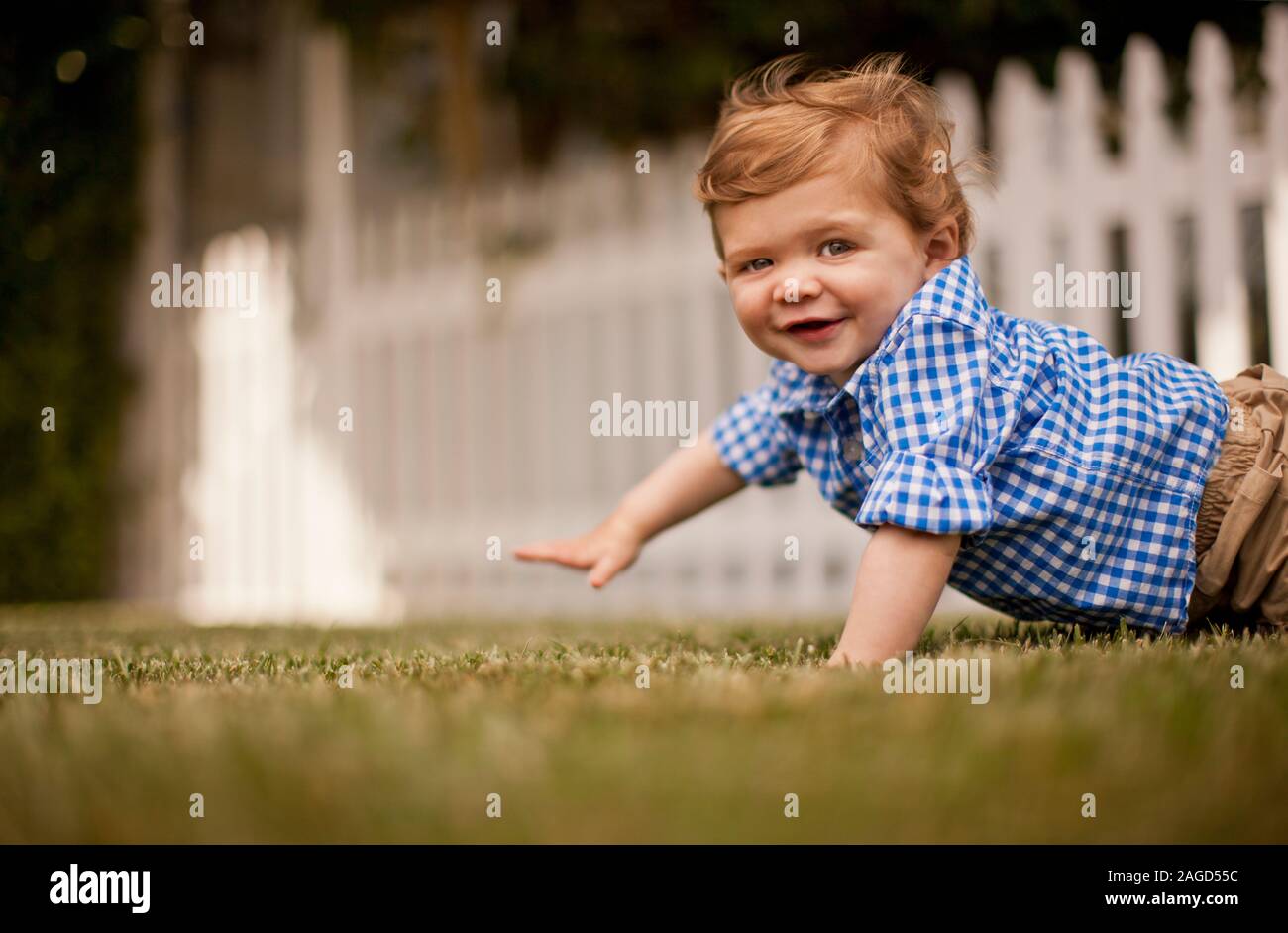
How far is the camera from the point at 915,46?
Answer: 6312 millimetres

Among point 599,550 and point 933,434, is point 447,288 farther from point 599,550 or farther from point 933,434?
point 933,434

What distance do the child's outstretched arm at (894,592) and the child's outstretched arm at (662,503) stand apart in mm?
738

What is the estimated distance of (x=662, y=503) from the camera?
258 centimetres

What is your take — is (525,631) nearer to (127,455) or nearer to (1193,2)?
(1193,2)

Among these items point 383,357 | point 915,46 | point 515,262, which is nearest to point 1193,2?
point 915,46

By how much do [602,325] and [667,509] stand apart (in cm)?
359

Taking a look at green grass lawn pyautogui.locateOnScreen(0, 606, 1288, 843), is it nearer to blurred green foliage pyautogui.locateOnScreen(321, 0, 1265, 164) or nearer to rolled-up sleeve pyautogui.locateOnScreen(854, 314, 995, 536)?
rolled-up sleeve pyautogui.locateOnScreen(854, 314, 995, 536)

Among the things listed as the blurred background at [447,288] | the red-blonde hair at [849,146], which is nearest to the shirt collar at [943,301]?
the red-blonde hair at [849,146]

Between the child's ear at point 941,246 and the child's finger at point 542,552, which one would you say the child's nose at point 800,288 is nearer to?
the child's ear at point 941,246

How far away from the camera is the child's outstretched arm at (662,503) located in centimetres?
250

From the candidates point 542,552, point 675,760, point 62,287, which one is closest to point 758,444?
point 542,552

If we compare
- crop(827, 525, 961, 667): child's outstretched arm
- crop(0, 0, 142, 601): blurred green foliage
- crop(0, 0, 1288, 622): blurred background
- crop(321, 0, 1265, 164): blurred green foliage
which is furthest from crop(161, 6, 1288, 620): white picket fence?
crop(827, 525, 961, 667): child's outstretched arm

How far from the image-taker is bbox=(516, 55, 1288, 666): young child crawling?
1.99 metres

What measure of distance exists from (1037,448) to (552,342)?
14.8 feet
